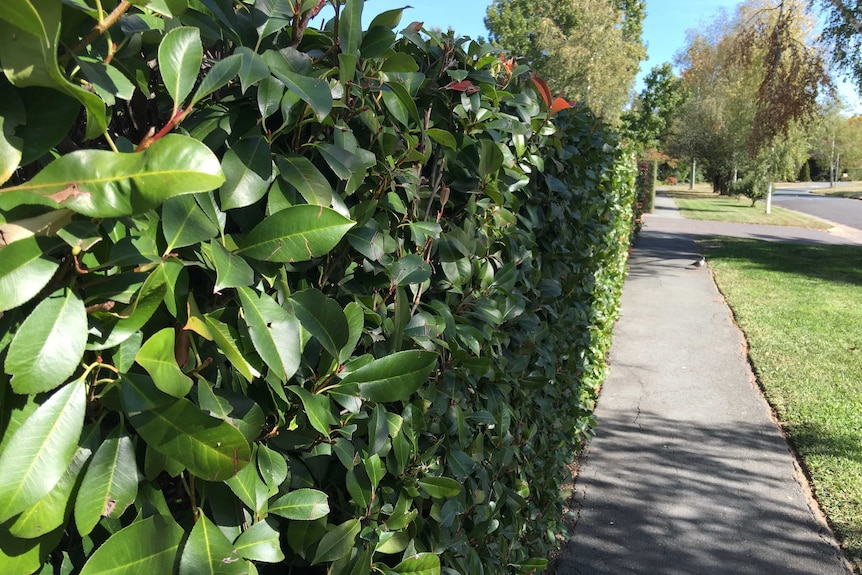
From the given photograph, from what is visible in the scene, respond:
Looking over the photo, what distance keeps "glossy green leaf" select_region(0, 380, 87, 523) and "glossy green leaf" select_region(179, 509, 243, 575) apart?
0.85 ft

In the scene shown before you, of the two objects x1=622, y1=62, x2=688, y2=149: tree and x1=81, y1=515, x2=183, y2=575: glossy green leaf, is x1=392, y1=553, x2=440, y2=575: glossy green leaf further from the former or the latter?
x1=622, y1=62, x2=688, y2=149: tree

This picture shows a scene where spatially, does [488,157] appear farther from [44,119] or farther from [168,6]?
[44,119]

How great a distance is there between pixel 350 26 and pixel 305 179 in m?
0.36

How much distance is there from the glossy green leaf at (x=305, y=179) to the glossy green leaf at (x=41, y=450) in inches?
20.4

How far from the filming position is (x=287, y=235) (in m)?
1.07

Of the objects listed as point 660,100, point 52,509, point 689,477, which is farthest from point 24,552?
point 660,100

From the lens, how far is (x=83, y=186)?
28.7 inches

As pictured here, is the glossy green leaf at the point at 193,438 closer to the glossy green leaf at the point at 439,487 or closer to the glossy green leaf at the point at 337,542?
the glossy green leaf at the point at 337,542

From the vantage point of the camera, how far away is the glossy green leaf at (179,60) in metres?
0.92

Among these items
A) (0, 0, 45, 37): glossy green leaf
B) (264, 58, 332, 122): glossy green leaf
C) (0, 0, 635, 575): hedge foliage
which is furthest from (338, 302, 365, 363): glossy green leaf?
(0, 0, 45, 37): glossy green leaf

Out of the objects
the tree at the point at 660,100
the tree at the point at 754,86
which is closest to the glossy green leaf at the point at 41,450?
the tree at the point at 754,86

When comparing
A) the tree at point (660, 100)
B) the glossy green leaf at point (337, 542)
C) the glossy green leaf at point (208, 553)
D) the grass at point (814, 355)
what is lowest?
the grass at point (814, 355)

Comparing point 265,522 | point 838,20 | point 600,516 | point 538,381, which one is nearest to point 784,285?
point 838,20

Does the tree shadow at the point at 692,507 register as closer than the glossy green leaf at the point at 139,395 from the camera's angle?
No
